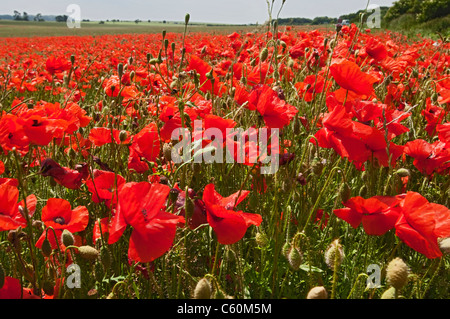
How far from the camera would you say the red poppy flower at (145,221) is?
950mm

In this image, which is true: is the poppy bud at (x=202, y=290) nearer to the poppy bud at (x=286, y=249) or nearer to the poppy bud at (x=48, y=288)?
the poppy bud at (x=286, y=249)

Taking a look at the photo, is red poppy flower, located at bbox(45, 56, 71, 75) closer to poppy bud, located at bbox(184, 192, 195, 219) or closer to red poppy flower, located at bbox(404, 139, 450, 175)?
poppy bud, located at bbox(184, 192, 195, 219)

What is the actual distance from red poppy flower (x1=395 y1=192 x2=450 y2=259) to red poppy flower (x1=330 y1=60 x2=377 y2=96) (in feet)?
2.44

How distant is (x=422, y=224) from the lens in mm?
975

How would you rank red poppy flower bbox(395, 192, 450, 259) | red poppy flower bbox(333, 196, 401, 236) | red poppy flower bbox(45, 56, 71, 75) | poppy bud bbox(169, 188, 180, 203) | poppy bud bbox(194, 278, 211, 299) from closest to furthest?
poppy bud bbox(194, 278, 211, 299) < red poppy flower bbox(395, 192, 450, 259) < red poppy flower bbox(333, 196, 401, 236) < poppy bud bbox(169, 188, 180, 203) < red poppy flower bbox(45, 56, 71, 75)

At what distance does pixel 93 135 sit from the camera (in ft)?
5.59

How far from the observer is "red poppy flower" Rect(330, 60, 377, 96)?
1.58 m

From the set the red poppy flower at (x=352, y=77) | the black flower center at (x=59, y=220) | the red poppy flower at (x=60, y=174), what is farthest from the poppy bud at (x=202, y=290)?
the red poppy flower at (x=352, y=77)

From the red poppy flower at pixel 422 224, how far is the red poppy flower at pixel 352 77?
74cm

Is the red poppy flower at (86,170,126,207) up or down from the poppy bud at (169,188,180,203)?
down

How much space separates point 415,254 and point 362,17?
54.5 inches

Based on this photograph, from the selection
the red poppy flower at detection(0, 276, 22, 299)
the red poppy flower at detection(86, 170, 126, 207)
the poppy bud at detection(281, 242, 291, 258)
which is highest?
the red poppy flower at detection(86, 170, 126, 207)

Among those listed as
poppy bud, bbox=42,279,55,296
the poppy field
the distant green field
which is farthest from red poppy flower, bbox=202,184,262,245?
the distant green field
